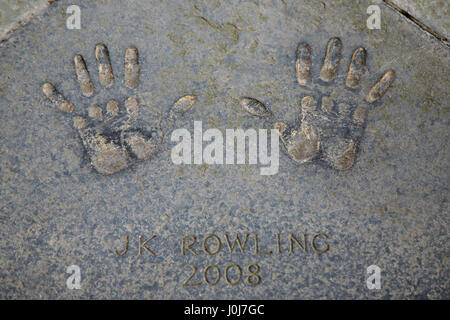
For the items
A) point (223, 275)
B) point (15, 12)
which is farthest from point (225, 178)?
point (15, 12)

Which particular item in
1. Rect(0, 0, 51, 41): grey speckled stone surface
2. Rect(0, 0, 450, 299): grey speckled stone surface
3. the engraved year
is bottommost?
the engraved year

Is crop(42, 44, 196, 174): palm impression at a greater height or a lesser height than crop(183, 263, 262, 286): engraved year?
greater

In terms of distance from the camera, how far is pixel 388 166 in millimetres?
855

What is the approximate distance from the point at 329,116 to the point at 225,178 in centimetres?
35

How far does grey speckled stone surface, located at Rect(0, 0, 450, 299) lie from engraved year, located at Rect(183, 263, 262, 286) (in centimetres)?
2

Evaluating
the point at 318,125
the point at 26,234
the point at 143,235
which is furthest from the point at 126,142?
the point at 318,125

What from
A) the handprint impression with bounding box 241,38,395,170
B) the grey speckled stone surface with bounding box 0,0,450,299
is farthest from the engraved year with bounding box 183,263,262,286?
the handprint impression with bounding box 241,38,395,170

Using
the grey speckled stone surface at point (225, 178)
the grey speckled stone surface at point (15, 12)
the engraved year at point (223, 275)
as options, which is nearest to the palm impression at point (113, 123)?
the grey speckled stone surface at point (225, 178)

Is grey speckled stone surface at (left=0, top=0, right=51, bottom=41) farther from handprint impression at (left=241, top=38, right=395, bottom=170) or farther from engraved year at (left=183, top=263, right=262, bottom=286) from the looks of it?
engraved year at (left=183, top=263, right=262, bottom=286)

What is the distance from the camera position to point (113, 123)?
81 centimetres

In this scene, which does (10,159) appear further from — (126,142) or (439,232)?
(439,232)

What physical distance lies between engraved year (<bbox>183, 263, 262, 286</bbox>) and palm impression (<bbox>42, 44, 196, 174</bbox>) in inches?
14.8

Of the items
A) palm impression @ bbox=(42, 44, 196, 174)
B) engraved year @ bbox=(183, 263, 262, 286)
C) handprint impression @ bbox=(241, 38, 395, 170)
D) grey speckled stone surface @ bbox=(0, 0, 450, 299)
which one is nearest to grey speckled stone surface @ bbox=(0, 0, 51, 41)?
grey speckled stone surface @ bbox=(0, 0, 450, 299)

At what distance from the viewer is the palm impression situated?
81cm
